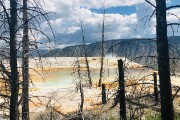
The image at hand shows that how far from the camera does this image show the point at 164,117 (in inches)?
389

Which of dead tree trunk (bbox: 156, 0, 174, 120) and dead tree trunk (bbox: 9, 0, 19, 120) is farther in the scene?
dead tree trunk (bbox: 9, 0, 19, 120)

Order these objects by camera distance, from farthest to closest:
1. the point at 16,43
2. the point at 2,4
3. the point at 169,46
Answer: the point at 16,43 → the point at 169,46 → the point at 2,4

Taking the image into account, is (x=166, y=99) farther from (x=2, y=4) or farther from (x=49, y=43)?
(x=2, y=4)

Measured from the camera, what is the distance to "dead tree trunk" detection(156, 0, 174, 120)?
963 cm

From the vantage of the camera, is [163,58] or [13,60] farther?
[13,60]

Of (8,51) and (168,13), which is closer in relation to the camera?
(168,13)

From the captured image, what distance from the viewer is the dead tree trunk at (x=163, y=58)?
963 centimetres

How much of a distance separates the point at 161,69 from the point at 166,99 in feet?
2.91

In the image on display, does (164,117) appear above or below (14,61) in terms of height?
below

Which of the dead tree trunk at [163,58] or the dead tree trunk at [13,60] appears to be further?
the dead tree trunk at [13,60]

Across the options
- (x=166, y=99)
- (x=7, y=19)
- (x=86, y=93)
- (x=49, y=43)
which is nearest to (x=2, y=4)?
(x=7, y=19)

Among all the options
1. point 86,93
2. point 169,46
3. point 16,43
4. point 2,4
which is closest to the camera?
point 2,4

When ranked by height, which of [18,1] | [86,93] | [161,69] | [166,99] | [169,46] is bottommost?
[86,93]

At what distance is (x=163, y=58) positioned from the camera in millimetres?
9727
